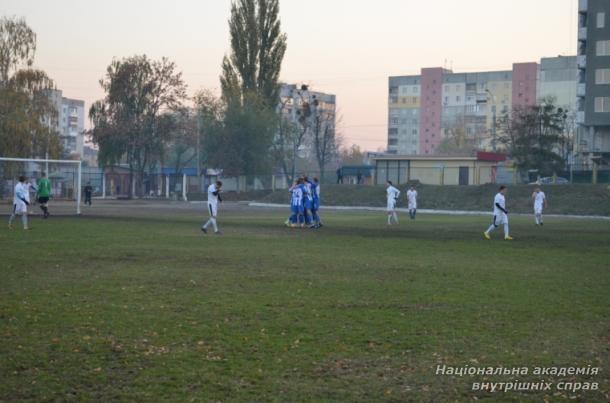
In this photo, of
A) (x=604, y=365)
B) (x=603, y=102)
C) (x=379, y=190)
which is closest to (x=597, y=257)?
(x=604, y=365)

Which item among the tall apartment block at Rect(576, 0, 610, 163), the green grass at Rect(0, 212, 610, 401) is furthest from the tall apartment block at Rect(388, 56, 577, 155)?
the green grass at Rect(0, 212, 610, 401)

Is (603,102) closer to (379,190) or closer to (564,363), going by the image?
(379,190)

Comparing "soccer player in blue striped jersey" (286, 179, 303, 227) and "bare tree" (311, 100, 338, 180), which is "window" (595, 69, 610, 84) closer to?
"bare tree" (311, 100, 338, 180)

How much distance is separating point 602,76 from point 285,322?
3113 inches

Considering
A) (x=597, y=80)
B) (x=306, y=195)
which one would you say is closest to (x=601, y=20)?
(x=597, y=80)

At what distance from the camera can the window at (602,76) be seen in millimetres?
80938

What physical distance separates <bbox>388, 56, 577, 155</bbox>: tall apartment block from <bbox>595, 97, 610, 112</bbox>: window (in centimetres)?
6134

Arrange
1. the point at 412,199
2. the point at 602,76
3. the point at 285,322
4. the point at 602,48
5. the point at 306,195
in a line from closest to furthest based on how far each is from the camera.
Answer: the point at 285,322 < the point at 306,195 < the point at 412,199 < the point at 602,48 < the point at 602,76

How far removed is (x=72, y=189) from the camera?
2899 inches

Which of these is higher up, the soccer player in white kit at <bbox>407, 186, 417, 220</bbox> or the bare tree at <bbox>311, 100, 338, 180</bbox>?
the bare tree at <bbox>311, 100, 338, 180</bbox>

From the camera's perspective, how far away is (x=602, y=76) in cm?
8125

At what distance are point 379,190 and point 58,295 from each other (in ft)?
179

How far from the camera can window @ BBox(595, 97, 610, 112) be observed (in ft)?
266

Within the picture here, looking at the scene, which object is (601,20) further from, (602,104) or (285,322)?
(285,322)
